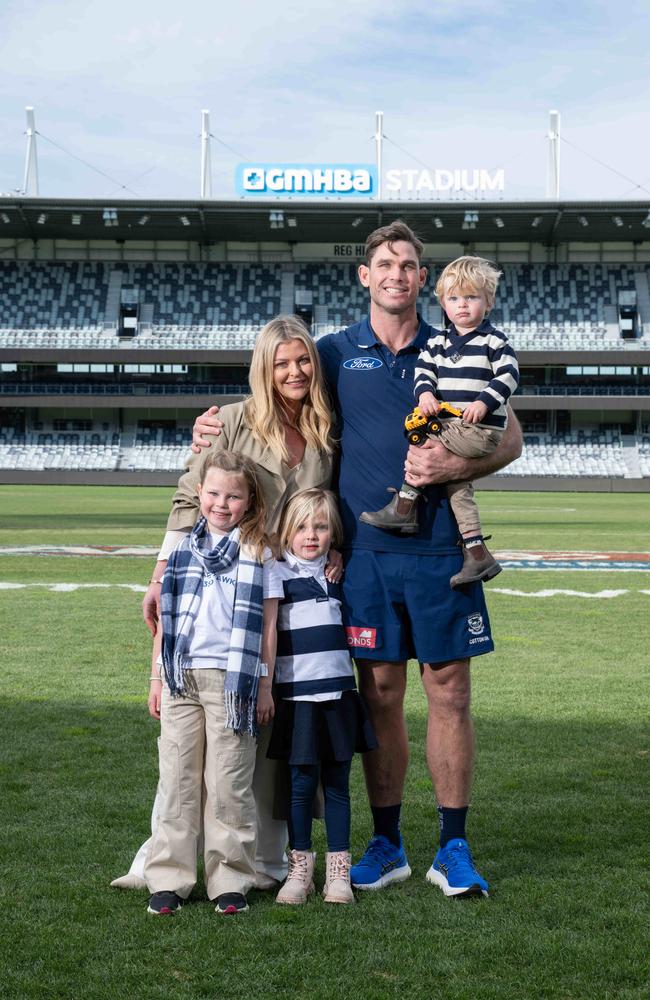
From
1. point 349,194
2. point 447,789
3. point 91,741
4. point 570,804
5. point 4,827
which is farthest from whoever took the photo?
point 349,194

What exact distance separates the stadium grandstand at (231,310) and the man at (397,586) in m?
47.9

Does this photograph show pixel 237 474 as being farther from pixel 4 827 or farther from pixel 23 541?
pixel 23 541

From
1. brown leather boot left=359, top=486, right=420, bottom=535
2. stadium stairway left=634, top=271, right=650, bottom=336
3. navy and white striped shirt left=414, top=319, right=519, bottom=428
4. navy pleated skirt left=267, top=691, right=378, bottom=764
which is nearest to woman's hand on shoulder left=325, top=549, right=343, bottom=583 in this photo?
brown leather boot left=359, top=486, right=420, bottom=535

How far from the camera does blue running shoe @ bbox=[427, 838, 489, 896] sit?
13.8 ft

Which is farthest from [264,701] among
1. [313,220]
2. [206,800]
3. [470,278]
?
[313,220]

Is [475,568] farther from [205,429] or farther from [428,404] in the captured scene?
[205,429]

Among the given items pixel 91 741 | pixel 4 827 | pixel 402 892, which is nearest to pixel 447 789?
pixel 402 892

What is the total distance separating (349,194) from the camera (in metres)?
57.5

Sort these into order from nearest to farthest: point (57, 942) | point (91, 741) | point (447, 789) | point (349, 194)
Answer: point (57, 942) → point (447, 789) → point (91, 741) → point (349, 194)

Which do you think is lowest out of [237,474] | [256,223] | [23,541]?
[23,541]

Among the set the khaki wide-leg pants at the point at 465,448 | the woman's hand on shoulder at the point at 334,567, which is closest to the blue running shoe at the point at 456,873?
the woman's hand on shoulder at the point at 334,567

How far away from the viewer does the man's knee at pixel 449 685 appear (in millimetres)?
4453

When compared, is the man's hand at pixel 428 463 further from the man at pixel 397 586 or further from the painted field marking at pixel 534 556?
the painted field marking at pixel 534 556

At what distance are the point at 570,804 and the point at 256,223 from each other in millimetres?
54949
